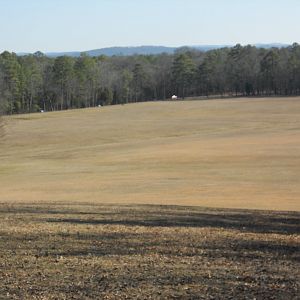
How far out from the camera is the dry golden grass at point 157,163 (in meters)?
25.8

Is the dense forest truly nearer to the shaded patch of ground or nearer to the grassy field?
the grassy field

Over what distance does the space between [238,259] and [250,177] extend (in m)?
25.4

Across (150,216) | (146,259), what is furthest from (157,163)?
(146,259)

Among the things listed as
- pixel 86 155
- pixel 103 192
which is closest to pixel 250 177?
pixel 103 192

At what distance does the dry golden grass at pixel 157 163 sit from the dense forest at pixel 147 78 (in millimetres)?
57169

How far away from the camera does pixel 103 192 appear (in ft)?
90.0

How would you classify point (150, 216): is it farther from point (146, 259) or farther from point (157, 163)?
point (157, 163)

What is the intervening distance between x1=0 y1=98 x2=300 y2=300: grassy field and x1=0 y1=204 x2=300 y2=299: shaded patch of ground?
0.06 ft

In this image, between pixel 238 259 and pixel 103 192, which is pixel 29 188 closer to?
pixel 103 192

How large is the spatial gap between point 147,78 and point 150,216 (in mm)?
155764

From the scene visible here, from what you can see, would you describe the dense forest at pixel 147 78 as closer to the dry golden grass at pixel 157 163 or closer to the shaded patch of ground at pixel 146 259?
the dry golden grass at pixel 157 163

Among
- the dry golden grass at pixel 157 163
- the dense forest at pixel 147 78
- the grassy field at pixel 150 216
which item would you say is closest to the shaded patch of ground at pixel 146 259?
the grassy field at pixel 150 216

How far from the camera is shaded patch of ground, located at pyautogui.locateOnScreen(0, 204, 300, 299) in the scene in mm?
5945

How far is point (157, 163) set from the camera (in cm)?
4128
